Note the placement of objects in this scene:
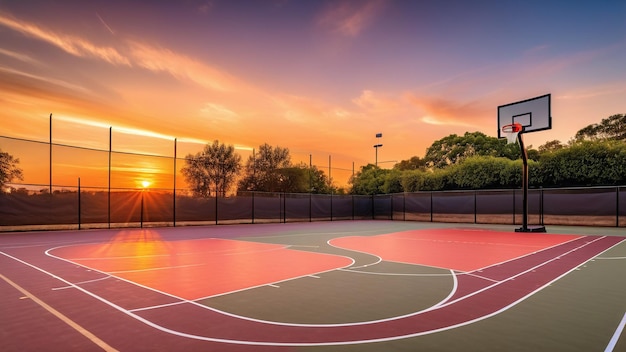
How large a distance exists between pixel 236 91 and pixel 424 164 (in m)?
40.5

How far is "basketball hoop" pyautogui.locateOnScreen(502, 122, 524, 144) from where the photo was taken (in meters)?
16.8

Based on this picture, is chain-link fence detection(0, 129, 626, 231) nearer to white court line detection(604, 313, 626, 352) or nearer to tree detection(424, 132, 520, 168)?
white court line detection(604, 313, 626, 352)

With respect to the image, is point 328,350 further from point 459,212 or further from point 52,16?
point 459,212

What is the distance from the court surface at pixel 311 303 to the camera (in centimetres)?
336

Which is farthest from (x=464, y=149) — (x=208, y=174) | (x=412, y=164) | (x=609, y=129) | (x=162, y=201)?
(x=162, y=201)

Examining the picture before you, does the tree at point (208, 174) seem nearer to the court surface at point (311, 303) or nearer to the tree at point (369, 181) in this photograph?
the court surface at point (311, 303)

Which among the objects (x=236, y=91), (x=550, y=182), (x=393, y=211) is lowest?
(x=393, y=211)

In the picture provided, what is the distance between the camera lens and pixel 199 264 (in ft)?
25.6

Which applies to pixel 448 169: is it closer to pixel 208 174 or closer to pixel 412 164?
pixel 208 174

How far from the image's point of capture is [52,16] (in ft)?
38.7

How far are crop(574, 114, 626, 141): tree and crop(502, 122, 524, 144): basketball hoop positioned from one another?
28637mm

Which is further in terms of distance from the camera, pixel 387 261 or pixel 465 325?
pixel 387 261

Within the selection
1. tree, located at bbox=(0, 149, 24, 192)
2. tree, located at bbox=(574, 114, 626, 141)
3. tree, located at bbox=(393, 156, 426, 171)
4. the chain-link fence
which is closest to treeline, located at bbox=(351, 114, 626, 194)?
tree, located at bbox=(574, 114, 626, 141)

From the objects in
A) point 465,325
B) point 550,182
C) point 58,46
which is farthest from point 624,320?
point 550,182
